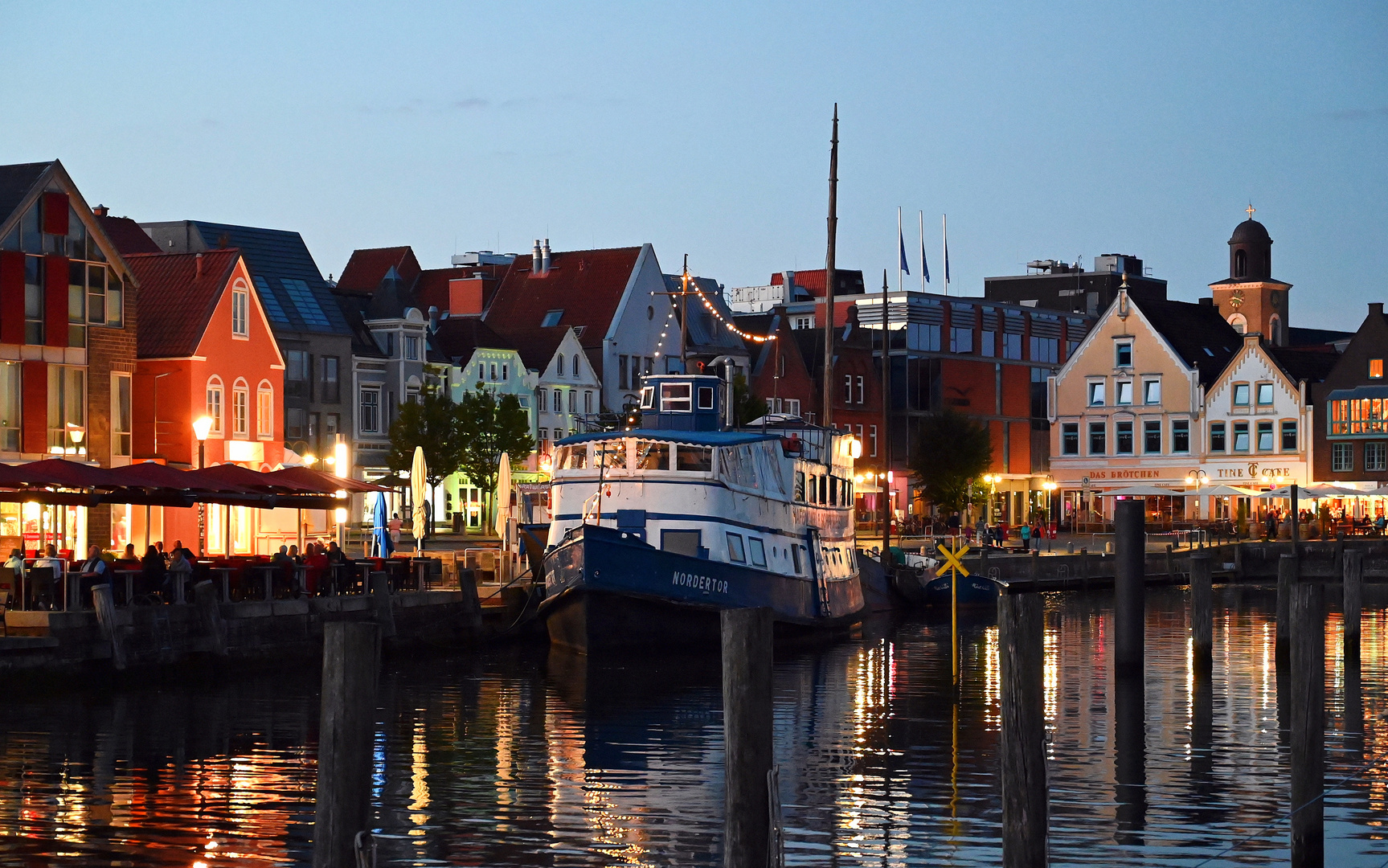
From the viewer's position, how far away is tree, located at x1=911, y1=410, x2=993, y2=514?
97812mm

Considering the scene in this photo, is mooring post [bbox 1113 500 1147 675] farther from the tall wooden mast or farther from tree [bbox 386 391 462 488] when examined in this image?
tree [bbox 386 391 462 488]

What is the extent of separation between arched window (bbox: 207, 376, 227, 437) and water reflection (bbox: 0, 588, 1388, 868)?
72.8ft

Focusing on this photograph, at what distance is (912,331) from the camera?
353 feet

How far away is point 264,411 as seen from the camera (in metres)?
62.5

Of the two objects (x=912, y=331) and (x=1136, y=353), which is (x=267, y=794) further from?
(x=912, y=331)

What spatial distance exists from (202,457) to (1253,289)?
70.3 m

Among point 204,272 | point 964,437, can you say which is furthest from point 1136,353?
point 204,272

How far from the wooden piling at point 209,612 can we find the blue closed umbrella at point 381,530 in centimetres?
859

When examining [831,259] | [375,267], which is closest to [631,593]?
[831,259]

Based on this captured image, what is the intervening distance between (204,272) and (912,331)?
53.7m

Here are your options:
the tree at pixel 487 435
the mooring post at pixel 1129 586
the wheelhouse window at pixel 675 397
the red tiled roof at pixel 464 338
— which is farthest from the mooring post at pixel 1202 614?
the red tiled roof at pixel 464 338

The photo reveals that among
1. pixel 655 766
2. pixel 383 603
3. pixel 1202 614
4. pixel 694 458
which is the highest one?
pixel 694 458

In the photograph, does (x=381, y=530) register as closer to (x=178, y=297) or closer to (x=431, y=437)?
(x=178, y=297)

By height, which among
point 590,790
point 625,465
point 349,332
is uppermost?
point 349,332
